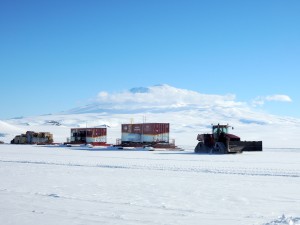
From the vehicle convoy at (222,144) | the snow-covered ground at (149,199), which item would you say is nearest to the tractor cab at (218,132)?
the vehicle convoy at (222,144)

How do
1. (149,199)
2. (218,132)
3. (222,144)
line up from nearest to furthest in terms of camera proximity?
(149,199)
(222,144)
(218,132)

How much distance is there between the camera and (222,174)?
14828 millimetres

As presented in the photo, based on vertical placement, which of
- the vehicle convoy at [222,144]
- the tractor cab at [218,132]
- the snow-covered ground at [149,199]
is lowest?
the snow-covered ground at [149,199]

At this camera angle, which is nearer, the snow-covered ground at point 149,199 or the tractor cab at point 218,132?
the snow-covered ground at point 149,199

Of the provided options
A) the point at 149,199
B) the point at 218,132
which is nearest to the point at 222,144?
the point at 218,132

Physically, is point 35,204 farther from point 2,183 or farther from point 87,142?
point 87,142

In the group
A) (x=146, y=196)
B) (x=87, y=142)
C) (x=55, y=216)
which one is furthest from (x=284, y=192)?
(x=87, y=142)

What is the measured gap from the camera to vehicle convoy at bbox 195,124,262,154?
28306 mm

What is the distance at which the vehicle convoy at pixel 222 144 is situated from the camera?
28.3 meters

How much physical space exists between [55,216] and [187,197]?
322cm

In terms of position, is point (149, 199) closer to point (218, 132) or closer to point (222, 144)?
point (222, 144)

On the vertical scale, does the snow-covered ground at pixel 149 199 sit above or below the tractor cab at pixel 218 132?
below

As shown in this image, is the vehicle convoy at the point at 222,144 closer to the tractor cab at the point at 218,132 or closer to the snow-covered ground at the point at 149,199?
the tractor cab at the point at 218,132

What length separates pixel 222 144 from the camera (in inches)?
1130
